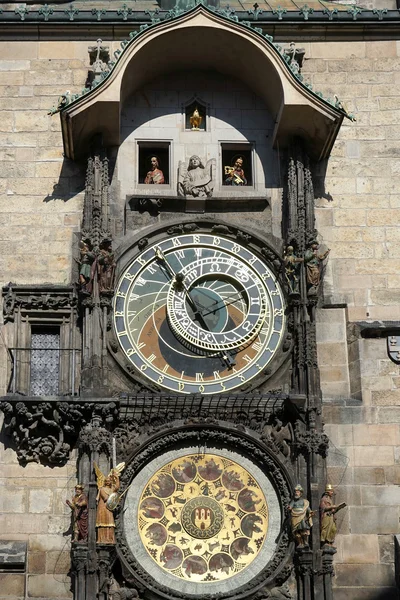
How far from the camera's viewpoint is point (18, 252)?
15.3 metres

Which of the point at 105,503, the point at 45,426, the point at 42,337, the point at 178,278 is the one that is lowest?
the point at 105,503

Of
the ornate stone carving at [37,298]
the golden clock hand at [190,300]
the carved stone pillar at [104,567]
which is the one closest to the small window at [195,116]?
the golden clock hand at [190,300]

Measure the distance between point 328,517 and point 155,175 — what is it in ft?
13.0

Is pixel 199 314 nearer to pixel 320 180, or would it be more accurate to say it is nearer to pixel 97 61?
pixel 320 180

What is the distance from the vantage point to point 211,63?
16.0 meters

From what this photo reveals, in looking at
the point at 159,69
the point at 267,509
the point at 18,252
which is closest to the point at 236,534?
the point at 267,509

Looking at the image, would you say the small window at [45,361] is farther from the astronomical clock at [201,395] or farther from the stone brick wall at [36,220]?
the astronomical clock at [201,395]

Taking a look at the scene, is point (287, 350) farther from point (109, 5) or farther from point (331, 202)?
point (109, 5)

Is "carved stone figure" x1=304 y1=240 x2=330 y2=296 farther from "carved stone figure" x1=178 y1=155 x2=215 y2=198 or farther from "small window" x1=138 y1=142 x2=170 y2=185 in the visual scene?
"small window" x1=138 y1=142 x2=170 y2=185

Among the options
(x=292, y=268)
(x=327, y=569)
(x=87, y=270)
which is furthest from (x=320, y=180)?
(x=327, y=569)

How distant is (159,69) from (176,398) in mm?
3596

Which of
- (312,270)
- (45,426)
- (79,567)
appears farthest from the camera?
(312,270)

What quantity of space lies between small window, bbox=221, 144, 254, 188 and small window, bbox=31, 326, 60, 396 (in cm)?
237

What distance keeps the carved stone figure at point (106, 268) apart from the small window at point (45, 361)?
709mm
